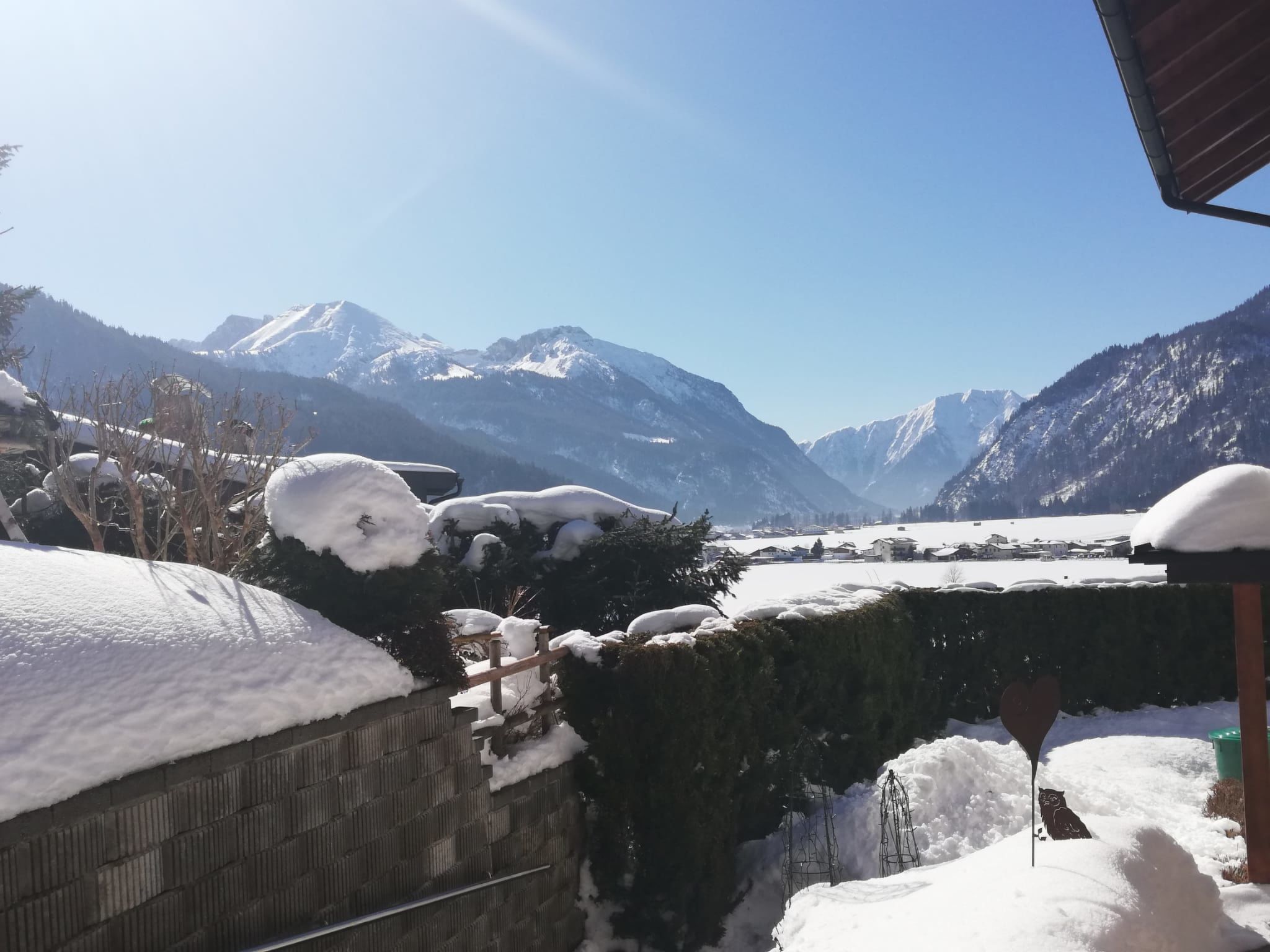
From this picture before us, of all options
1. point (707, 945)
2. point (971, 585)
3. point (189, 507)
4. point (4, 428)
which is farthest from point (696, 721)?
point (971, 585)

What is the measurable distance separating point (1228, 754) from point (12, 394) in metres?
12.4

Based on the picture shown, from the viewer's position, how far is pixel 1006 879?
→ 3.27m

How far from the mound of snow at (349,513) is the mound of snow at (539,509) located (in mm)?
6866

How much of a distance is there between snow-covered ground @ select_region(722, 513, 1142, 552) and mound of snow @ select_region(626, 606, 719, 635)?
53026 millimetres

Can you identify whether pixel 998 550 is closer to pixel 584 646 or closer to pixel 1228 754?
pixel 1228 754

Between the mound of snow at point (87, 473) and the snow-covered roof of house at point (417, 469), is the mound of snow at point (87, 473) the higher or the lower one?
the lower one

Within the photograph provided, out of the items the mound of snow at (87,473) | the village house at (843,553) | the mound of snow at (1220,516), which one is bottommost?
the village house at (843,553)

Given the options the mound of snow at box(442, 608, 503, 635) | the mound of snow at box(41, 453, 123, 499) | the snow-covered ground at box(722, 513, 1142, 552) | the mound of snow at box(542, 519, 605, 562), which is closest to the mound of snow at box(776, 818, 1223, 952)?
the mound of snow at box(442, 608, 503, 635)

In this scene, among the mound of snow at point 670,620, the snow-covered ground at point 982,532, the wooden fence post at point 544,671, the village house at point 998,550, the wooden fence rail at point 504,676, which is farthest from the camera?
the snow-covered ground at point 982,532

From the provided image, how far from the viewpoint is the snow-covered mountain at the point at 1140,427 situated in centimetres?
13038

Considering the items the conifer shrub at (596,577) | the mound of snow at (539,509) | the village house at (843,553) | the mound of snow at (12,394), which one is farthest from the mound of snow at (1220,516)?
the village house at (843,553)

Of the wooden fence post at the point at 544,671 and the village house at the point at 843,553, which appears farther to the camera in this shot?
the village house at the point at 843,553

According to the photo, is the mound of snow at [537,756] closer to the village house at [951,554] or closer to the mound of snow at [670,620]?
the mound of snow at [670,620]

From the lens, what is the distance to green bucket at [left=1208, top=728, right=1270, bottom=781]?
27.7 feet
